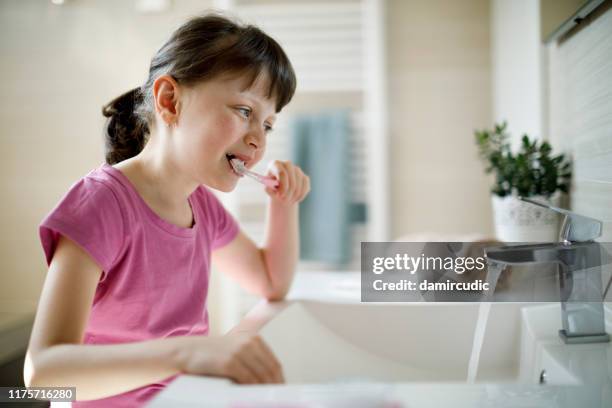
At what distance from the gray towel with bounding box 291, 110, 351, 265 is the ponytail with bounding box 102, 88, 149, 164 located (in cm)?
105

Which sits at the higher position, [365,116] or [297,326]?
[365,116]

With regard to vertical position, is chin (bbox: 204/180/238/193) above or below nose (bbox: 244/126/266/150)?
below

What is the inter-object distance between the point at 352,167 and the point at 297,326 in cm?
117

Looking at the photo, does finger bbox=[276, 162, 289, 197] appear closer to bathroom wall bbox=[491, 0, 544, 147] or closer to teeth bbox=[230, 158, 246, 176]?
teeth bbox=[230, 158, 246, 176]

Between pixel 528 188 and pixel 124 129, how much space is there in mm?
656

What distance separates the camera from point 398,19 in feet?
5.61

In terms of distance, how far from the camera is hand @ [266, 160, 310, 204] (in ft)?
2.70

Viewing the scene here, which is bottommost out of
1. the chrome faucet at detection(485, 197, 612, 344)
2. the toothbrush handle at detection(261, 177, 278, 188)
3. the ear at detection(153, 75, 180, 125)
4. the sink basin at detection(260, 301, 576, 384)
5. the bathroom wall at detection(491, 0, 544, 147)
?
the sink basin at detection(260, 301, 576, 384)

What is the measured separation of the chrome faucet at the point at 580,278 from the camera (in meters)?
0.53

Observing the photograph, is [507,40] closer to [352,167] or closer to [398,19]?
[398,19]

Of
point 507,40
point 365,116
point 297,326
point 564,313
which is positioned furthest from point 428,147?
point 564,313

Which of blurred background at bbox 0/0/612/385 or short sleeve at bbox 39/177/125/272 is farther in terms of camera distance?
blurred background at bbox 0/0/612/385

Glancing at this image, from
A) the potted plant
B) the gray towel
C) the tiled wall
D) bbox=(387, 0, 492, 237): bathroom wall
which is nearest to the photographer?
the tiled wall

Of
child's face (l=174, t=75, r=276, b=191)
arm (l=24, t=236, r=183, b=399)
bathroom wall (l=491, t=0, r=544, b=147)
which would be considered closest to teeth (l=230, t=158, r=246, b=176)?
child's face (l=174, t=75, r=276, b=191)
